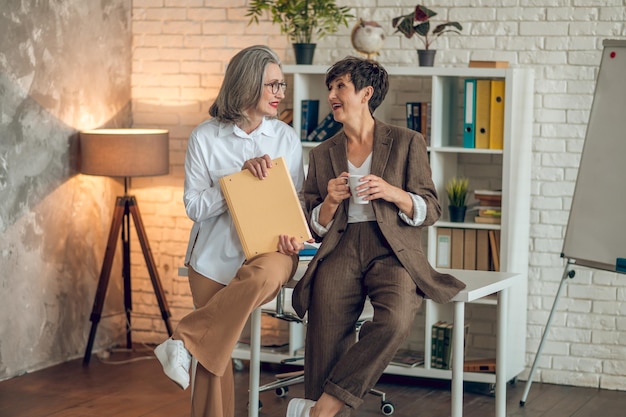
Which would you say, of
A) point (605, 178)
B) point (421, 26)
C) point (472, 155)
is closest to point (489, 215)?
point (472, 155)

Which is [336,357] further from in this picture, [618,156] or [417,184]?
[618,156]

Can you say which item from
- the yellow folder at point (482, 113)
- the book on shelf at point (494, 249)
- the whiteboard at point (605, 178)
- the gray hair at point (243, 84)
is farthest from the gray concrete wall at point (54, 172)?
the whiteboard at point (605, 178)

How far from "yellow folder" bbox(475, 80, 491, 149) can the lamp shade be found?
68.8 inches

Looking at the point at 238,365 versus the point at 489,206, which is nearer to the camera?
the point at 489,206

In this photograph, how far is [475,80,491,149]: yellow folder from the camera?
5.07 m

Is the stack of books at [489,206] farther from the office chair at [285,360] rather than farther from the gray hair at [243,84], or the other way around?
the gray hair at [243,84]

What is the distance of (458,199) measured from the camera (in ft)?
17.0

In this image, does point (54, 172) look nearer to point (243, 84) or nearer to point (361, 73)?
point (243, 84)

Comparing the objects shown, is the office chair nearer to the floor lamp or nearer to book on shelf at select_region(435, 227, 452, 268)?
book on shelf at select_region(435, 227, 452, 268)

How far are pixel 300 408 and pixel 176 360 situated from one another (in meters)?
0.47

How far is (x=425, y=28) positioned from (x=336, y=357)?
210cm

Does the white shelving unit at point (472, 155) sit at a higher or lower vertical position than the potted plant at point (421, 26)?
lower

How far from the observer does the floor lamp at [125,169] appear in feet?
17.7

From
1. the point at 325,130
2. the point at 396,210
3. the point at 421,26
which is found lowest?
the point at 396,210
